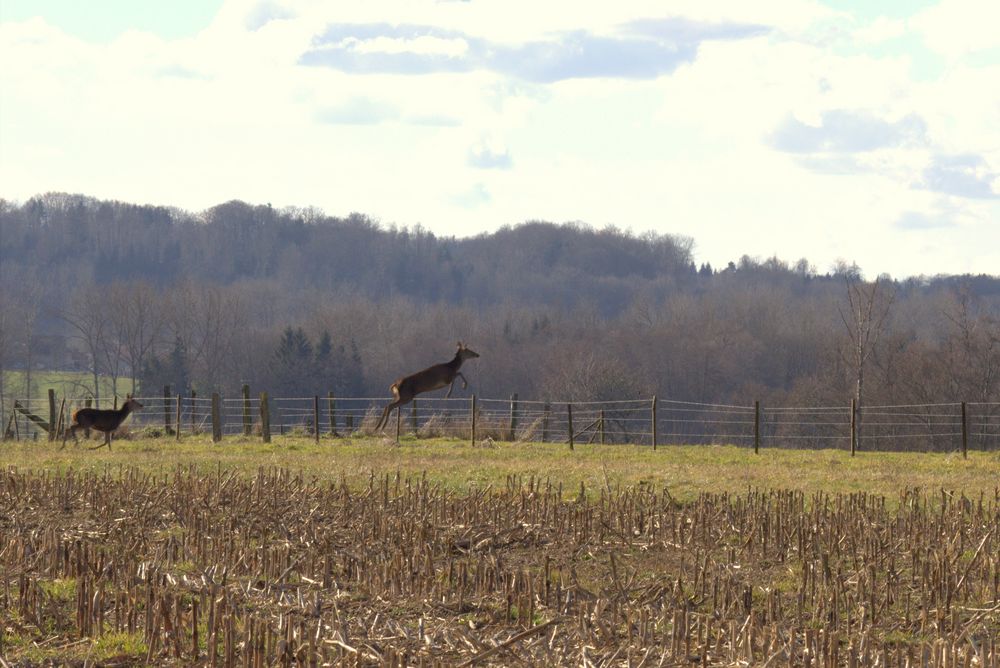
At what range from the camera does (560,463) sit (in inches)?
883

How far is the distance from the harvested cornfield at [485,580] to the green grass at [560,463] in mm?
2702

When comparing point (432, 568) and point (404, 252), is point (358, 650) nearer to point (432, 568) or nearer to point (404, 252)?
point (432, 568)

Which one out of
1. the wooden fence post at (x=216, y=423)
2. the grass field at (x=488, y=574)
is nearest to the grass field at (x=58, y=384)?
the wooden fence post at (x=216, y=423)

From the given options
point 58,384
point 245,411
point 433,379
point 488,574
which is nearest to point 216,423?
point 245,411

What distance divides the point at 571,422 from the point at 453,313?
94.3 meters

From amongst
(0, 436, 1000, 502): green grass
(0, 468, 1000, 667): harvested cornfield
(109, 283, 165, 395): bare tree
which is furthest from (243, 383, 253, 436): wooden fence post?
(109, 283, 165, 395): bare tree

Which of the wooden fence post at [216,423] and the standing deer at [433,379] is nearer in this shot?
the standing deer at [433,379]

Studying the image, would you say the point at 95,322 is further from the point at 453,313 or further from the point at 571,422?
the point at 571,422

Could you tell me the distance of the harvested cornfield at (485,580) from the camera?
807 centimetres

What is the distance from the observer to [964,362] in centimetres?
5766

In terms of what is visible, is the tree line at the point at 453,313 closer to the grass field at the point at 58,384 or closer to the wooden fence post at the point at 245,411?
the grass field at the point at 58,384

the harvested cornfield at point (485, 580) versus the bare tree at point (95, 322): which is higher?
the bare tree at point (95, 322)

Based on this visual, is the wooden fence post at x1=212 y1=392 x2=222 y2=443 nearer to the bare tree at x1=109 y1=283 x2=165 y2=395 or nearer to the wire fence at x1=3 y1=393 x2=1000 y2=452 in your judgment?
the wire fence at x1=3 y1=393 x2=1000 y2=452

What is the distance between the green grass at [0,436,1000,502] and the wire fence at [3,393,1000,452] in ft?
4.06
